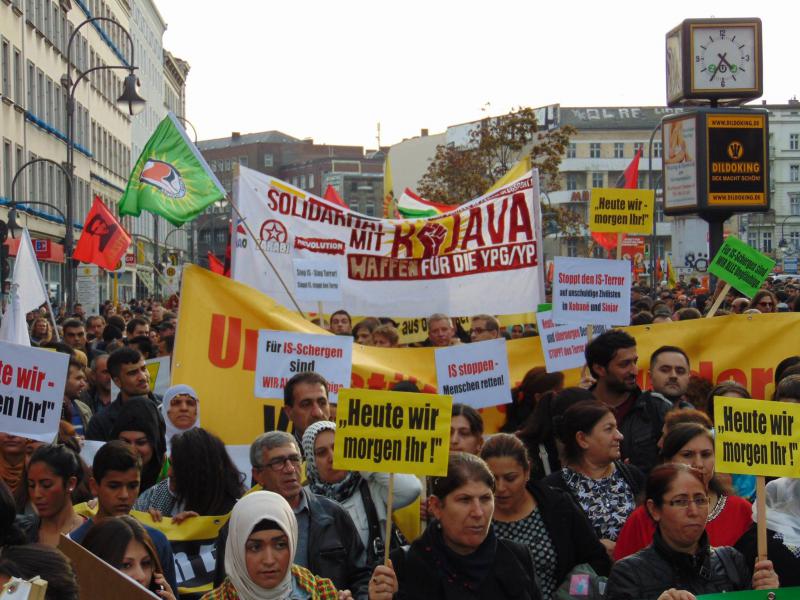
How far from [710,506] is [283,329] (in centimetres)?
470

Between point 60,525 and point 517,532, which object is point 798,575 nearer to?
point 517,532

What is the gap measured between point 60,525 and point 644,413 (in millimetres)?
3330

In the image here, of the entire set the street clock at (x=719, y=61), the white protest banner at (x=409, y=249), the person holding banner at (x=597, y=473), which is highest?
the street clock at (x=719, y=61)

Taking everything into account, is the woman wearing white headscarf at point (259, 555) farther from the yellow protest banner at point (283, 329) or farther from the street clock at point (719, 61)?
the street clock at point (719, 61)

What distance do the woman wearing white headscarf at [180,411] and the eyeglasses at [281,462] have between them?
221cm

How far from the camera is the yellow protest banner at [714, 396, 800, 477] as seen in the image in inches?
204

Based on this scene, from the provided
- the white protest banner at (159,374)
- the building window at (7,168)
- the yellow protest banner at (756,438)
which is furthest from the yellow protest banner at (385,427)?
the building window at (7,168)

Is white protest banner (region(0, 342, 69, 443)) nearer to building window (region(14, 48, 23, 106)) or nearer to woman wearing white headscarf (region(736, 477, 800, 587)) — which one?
woman wearing white headscarf (region(736, 477, 800, 587))

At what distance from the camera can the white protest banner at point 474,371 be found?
28.0 ft

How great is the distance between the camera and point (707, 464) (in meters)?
5.82

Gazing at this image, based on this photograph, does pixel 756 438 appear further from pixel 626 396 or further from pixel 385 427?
pixel 626 396

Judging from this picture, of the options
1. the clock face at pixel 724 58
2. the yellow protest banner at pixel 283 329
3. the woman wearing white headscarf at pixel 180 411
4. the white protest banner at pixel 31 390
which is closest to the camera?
the white protest banner at pixel 31 390

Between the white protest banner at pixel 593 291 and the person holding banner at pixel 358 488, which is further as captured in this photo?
the white protest banner at pixel 593 291

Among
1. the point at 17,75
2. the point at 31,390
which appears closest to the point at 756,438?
the point at 31,390
